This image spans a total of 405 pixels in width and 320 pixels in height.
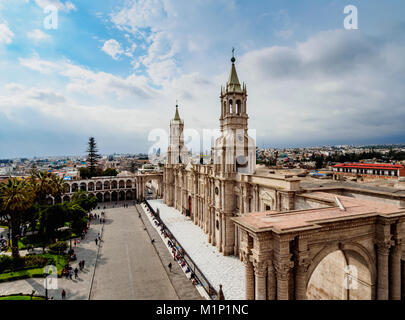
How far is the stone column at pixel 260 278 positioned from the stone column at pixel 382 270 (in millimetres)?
5973

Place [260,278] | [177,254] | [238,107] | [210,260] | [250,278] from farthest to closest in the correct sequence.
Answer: [238,107] < [177,254] < [210,260] < [250,278] < [260,278]

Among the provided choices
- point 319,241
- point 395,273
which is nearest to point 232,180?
point 319,241

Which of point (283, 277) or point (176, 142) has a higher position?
point (176, 142)

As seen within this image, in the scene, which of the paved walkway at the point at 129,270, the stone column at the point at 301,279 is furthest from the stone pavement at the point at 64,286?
the stone column at the point at 301,279

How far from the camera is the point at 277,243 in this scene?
29.8ft

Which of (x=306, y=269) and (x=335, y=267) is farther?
(x=335, y=267)

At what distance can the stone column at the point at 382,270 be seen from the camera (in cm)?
1072

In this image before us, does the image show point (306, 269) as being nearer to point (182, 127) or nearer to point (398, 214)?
point (398, 214)

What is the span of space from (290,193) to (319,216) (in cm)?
555

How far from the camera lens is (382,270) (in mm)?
10867

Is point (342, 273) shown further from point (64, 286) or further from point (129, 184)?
point (129, 184)

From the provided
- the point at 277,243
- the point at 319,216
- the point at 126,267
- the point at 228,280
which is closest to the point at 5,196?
the point at 126,267

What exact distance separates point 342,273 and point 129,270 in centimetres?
1639
